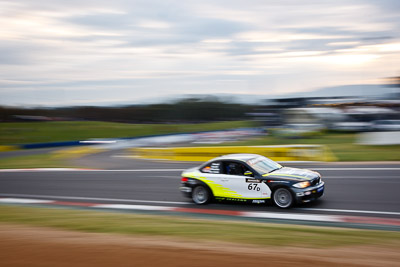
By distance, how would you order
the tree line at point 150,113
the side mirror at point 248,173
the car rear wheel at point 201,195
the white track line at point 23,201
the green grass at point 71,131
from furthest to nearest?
the tree line at point 150,113 → the green grass at point 71,131 → the white track line at point 23,201 → the car rear wheel at point 201,195 → the side mirror at point 248,173

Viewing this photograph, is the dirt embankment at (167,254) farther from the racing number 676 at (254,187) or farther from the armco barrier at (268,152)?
the armco barrier at (268,152)

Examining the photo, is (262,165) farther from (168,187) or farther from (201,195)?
(168,187)

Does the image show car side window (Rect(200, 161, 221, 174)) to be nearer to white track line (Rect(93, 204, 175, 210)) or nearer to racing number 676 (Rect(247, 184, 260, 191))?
racing number 676 (Rect(247, 184, 260, 191))

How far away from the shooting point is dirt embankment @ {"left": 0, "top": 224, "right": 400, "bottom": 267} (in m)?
4.70

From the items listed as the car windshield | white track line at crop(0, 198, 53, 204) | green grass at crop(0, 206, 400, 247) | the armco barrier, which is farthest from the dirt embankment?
the armco barrier

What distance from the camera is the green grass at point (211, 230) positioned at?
228 inches

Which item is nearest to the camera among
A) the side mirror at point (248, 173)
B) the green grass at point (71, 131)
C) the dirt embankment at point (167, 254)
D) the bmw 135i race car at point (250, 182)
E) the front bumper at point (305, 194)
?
the dirt embankment at point (167, 254)

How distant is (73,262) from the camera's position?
479 cm

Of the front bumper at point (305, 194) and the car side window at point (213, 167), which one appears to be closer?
the front bumper at point (305, 194)

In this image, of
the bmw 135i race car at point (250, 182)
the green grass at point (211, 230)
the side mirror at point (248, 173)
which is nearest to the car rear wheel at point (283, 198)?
the bmw 135i race car at point (250, 182)

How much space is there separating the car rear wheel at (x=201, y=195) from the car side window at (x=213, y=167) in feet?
1.48

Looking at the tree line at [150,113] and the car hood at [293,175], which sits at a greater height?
the tree line at [150,113]

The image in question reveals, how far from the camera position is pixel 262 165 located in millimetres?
10188

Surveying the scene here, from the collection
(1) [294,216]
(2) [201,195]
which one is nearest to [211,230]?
(1) [294,216]
